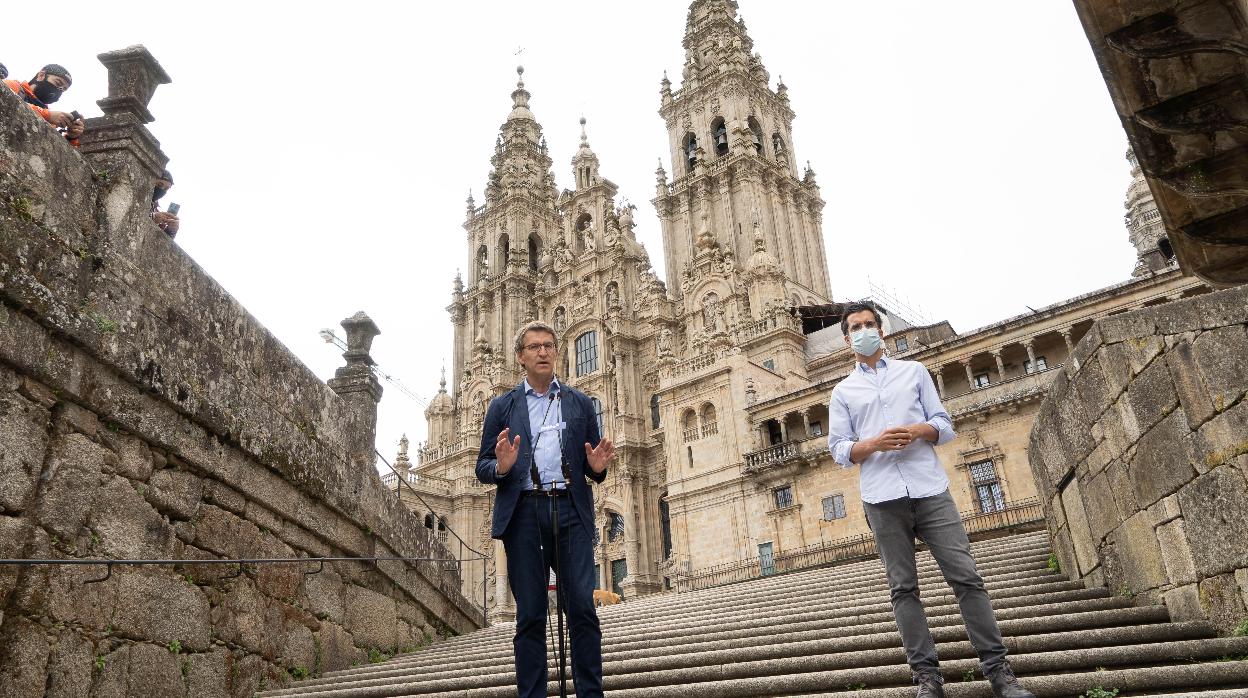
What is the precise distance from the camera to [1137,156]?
216 inches

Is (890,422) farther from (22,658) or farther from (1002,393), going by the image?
(1002,393)

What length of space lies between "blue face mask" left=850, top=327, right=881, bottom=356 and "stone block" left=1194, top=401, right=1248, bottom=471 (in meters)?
1.60

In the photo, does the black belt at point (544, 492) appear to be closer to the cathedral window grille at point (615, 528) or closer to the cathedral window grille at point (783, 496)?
the cathedral window grille at point (783, 496)

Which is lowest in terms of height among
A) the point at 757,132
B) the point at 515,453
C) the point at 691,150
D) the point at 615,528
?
the point at 515,453

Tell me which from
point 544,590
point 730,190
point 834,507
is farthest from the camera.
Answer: point 730,190

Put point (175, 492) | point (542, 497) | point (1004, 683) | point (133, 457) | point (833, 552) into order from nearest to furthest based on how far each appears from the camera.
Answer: point (1004, 683), point (542, 497), point (133, 457), point (175, 492), point (833, 552)

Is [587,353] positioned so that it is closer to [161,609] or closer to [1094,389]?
[161,609]

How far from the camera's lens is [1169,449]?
433cm

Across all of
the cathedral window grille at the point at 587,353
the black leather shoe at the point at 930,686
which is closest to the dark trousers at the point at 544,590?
the black leather shoe at the point at 930,686

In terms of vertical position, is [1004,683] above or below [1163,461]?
below

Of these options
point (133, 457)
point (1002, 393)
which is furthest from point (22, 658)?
point (1002, 393)

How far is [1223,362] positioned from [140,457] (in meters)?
6.24

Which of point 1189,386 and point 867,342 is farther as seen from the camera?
point 867,342

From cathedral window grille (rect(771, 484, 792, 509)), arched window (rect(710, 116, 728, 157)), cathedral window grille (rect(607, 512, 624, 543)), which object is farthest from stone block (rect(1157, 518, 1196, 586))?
arched window (rect(710, 116, 728, 157))
